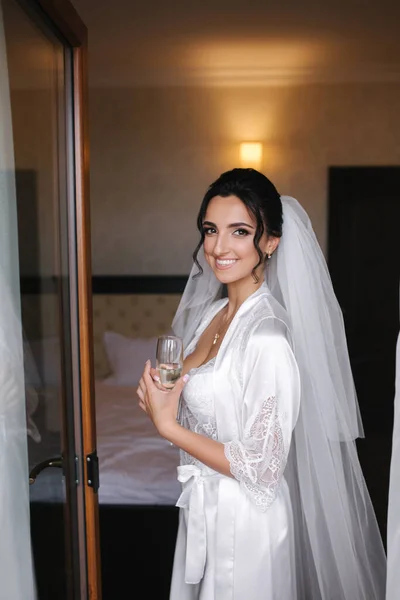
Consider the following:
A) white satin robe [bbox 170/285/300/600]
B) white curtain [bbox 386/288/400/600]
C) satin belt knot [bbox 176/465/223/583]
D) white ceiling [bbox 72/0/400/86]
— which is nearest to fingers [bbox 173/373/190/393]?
white satin robe [bbox 170/285/300/600]

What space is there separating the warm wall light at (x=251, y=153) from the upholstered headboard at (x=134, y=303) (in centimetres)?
111

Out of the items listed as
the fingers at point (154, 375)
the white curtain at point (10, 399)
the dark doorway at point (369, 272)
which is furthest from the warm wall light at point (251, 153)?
the white curtain at point (10, 399)

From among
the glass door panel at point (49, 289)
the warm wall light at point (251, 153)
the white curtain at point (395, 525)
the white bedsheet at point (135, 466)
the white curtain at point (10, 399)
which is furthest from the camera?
the warm wall light at point (251, 153)

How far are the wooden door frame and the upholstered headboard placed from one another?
3232mm

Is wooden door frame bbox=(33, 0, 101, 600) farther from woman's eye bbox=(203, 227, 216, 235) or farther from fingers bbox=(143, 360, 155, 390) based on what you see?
woman's eye bbox=(203, 227, 216, 235)

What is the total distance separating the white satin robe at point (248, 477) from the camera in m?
1.86

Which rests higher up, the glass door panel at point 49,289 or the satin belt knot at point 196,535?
the glass door panel at point 49,289

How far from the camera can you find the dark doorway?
528 cm

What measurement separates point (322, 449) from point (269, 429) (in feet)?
1.02

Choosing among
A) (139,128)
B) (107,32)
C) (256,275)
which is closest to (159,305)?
(139,128)

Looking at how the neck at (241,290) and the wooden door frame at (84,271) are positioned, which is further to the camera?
the neck at (241,290)

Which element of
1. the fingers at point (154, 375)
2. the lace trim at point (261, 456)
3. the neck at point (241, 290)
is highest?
the neck at point (241, 290)

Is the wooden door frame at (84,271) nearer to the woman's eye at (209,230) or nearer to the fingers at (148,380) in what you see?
the fingers at (148,380)

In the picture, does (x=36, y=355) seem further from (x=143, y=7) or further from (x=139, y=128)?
(x=139, y=128)
